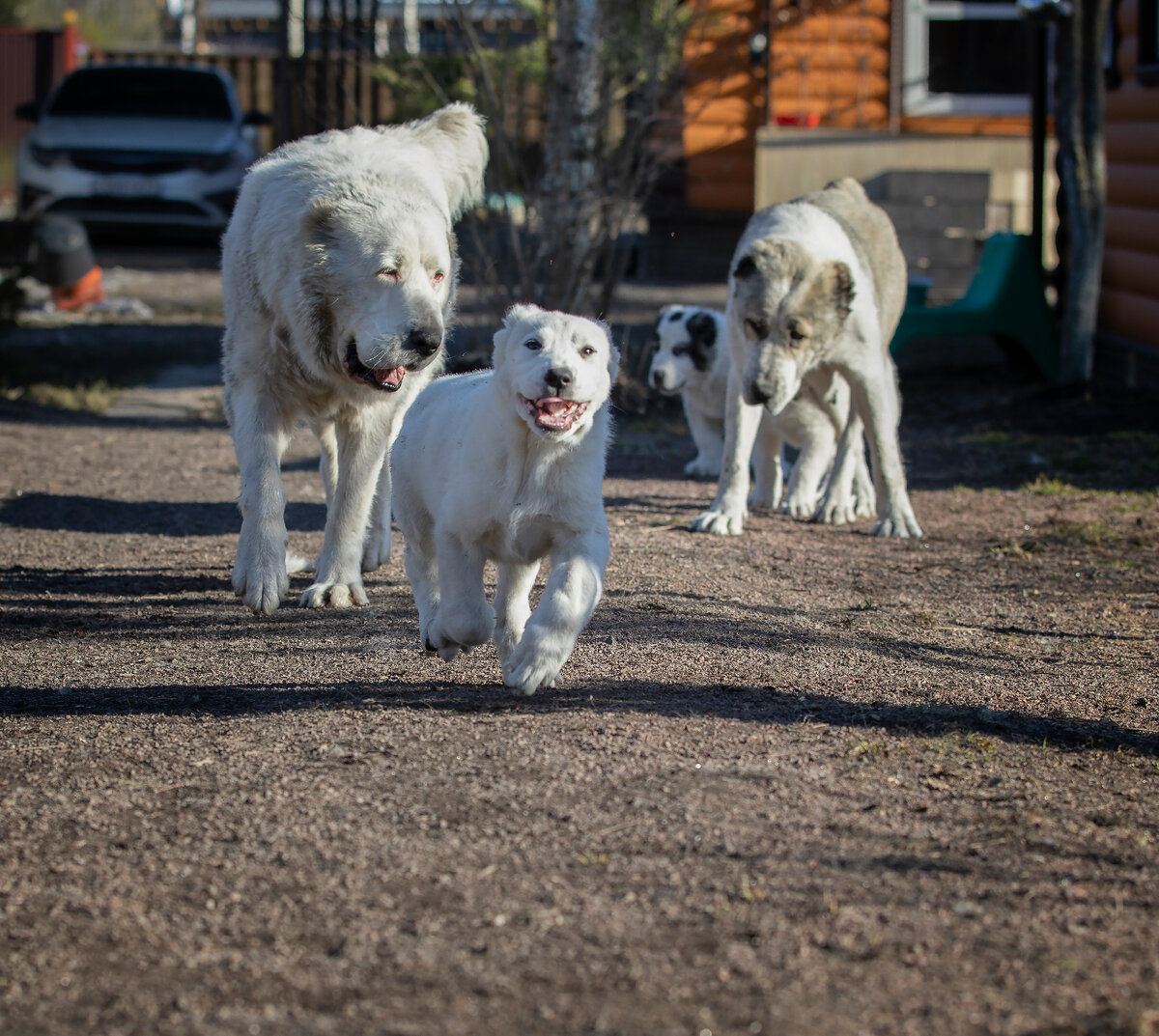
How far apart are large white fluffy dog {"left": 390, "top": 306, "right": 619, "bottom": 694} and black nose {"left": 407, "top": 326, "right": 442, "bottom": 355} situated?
473 mm

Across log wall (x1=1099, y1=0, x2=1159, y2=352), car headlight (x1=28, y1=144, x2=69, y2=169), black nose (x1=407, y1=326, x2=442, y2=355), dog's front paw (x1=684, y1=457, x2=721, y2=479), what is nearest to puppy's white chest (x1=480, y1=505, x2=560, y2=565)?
black nose (x1=407, y1=326, x2=442, y2=355)

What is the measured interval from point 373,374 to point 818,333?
2516 mm

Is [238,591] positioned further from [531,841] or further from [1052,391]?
[1052,391]

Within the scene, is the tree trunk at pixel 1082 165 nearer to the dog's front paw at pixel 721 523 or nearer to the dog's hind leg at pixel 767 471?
the dog's hind leg at pixel 767 471

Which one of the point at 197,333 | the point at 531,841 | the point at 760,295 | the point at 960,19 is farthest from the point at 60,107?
the point at 531,841

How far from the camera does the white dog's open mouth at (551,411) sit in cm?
381

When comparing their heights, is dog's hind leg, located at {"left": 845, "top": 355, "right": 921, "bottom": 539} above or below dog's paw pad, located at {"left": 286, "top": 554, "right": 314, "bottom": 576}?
above

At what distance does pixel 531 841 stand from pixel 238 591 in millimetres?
2256

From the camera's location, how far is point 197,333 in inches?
561

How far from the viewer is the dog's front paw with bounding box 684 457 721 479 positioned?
28.4 feet

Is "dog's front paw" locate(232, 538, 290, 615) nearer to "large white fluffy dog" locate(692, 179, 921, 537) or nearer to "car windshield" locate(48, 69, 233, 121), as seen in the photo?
"large white fluffy dog" locate(692, 179, 921, 537)

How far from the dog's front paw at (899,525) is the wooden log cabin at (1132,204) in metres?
5.04

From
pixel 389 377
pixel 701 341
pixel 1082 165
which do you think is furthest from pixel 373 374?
pixel 1082 165

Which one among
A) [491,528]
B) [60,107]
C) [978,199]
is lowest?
[491,528]
